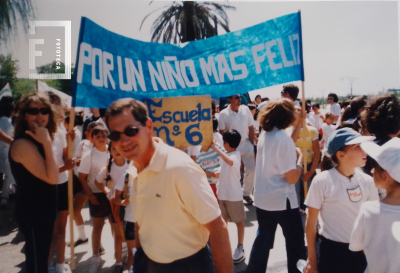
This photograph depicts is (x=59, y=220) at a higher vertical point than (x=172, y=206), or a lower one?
lower

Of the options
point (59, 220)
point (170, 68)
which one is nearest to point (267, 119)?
point (170, 68)

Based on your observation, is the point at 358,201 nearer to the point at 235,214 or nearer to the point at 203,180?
the point at 203,180

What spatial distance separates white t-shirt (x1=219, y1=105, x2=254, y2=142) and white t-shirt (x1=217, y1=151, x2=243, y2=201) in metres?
1.89

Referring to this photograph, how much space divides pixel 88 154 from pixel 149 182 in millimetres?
2492

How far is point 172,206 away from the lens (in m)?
1.61

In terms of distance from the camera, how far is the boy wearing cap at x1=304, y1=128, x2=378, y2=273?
88.1 inches

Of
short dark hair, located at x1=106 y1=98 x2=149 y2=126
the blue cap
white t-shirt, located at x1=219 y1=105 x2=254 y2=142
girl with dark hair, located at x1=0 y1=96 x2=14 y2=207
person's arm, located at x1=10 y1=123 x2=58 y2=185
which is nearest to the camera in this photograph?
short dark hair, located at x1=106 y1=98 x2=149 y2=126

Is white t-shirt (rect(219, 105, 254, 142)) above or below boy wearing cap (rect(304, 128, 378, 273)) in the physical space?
above

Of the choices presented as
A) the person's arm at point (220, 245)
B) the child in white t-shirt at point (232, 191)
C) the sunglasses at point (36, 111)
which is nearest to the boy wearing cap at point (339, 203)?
the person's arm at point (220, 245)

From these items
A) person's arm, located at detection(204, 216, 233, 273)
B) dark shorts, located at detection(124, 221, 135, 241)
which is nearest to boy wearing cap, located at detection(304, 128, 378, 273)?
person's arm, located at detection(204, 216, 233, 273)

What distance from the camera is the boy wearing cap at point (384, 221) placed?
5.48ft

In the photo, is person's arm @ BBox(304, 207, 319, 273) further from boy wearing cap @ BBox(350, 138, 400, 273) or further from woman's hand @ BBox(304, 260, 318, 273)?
boy wearing cap @ BBox(350, 138, 400, 273)

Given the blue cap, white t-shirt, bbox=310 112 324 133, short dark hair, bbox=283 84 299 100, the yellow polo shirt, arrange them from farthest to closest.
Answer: white t-shirt, bbox=310 112 324 133 → short dark hair, bbox=283 84 299 100 → the blue cap → the yellow polo shirt

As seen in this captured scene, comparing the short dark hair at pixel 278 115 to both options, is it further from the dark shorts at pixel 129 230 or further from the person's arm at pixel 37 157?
the person's arm at pixel 37 157
